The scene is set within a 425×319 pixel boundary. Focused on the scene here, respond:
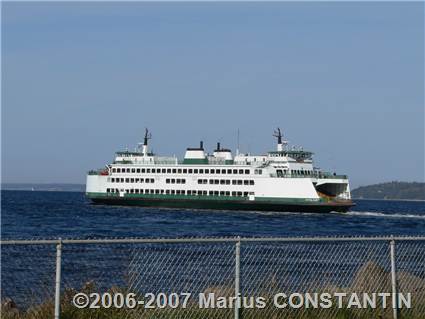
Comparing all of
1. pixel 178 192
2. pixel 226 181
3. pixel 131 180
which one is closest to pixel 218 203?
pixel 226 181

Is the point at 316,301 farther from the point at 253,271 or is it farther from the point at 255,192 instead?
the point at 255,192

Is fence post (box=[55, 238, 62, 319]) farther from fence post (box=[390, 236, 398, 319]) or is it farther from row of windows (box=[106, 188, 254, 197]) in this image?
row of windows (box=[106, 188, 254, 197])

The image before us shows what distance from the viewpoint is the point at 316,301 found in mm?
10359

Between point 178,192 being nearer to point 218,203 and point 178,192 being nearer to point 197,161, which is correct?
point 197,161

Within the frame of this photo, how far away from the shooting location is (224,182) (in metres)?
75.4

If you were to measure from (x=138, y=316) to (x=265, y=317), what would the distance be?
1764mm

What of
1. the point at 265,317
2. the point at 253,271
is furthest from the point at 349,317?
the point at 253,271

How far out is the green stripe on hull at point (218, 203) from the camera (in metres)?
69.9

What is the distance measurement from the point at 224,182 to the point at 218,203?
225 cm

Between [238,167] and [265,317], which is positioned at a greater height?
[238,167]

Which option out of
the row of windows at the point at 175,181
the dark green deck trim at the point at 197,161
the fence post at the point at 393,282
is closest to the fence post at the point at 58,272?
the fence post at the point at 393,282

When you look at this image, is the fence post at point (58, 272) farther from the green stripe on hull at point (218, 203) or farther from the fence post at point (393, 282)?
the green stripe on hull at point (218, 203)

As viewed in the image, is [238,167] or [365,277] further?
[238,167]

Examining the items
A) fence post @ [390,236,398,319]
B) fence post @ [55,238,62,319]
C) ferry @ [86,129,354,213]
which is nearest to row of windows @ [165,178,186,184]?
ferry @ [86,129,354,213]
